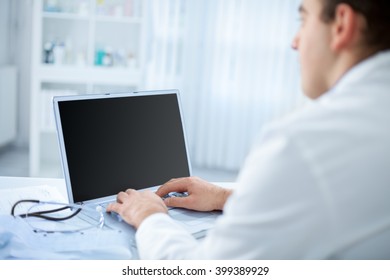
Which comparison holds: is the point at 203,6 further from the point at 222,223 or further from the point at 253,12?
the point at 222,223

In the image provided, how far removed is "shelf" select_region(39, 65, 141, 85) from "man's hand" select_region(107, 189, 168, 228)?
8.87 ft

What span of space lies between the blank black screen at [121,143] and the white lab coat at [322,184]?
567 millimetres

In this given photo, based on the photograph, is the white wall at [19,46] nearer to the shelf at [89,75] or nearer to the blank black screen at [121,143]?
the shelf at [89,75]

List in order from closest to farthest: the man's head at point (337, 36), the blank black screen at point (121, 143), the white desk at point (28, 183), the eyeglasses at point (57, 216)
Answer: the man's head at point (337, 36) < the eyeglasses at point (57, 216) < the blank black screen at point (121, 143) < the white desk at point (28, 183)

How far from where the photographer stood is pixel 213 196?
130 cm

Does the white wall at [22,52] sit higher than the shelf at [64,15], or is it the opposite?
the shelf at [64,15]

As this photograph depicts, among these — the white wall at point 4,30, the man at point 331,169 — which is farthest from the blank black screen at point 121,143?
the white wall at point 4,30

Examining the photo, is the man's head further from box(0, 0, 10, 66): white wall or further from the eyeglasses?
box(0, 0, 10, 66): white wall

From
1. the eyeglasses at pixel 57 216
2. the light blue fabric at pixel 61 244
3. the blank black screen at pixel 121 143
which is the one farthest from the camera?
the blank black screen at pixel 121 143

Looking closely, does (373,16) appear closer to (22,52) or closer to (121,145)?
(121,145)

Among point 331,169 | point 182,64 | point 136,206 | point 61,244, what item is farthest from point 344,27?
point 182,64

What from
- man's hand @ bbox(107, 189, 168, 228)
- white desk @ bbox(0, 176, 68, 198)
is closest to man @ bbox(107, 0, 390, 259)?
man's hand @ bbox(107, 189, 168, 228)

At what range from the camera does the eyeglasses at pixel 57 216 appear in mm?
1139

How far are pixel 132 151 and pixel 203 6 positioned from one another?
9.61 ft
